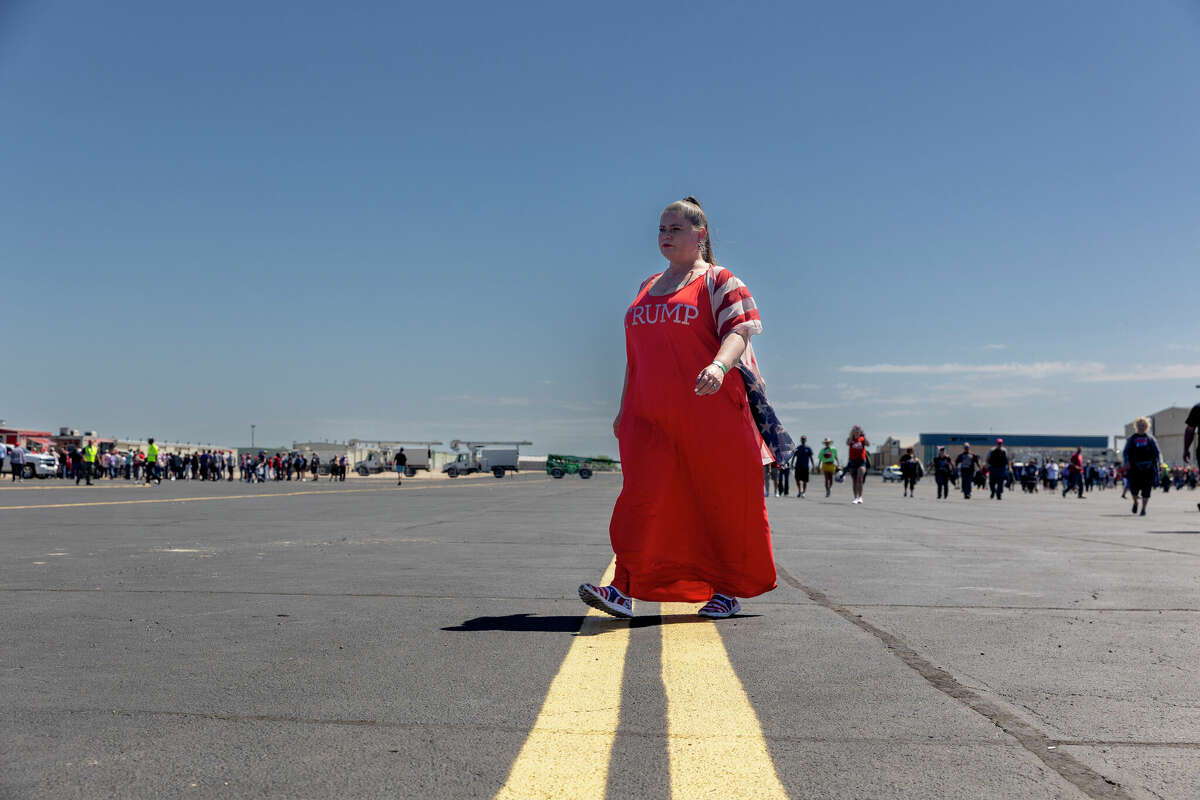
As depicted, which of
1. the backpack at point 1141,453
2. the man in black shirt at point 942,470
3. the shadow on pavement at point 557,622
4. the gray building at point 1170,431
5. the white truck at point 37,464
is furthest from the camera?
the gray building at point 1170,431

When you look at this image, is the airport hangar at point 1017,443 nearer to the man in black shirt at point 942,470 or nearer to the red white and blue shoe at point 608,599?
the man in black shirt at point 942,470

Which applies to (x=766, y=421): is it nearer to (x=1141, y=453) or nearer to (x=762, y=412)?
(x=762, y=412)

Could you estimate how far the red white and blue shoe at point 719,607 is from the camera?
16.0ft

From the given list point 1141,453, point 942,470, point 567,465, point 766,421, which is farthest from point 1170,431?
point 766,421

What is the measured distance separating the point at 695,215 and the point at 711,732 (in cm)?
314

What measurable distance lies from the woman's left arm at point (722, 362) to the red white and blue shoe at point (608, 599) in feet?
3.36

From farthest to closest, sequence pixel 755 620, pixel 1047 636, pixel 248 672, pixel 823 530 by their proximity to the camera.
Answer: pixel 823 530 → pixel 755 620 → pixel 1047 636 → pixel 248 672

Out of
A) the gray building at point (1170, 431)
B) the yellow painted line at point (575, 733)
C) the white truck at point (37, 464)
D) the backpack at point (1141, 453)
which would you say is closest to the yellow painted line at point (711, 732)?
the yellow painted line at point (575, 733)

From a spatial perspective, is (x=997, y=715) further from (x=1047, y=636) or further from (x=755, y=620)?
(x=755, y=620)

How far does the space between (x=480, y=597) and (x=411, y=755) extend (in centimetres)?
306

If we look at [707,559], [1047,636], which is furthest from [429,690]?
[1047,636]

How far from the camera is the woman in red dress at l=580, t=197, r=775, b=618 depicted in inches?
191

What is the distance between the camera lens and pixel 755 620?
483cm

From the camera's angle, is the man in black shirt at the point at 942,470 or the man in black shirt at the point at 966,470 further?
the man in black shirt at the point at 942,470
